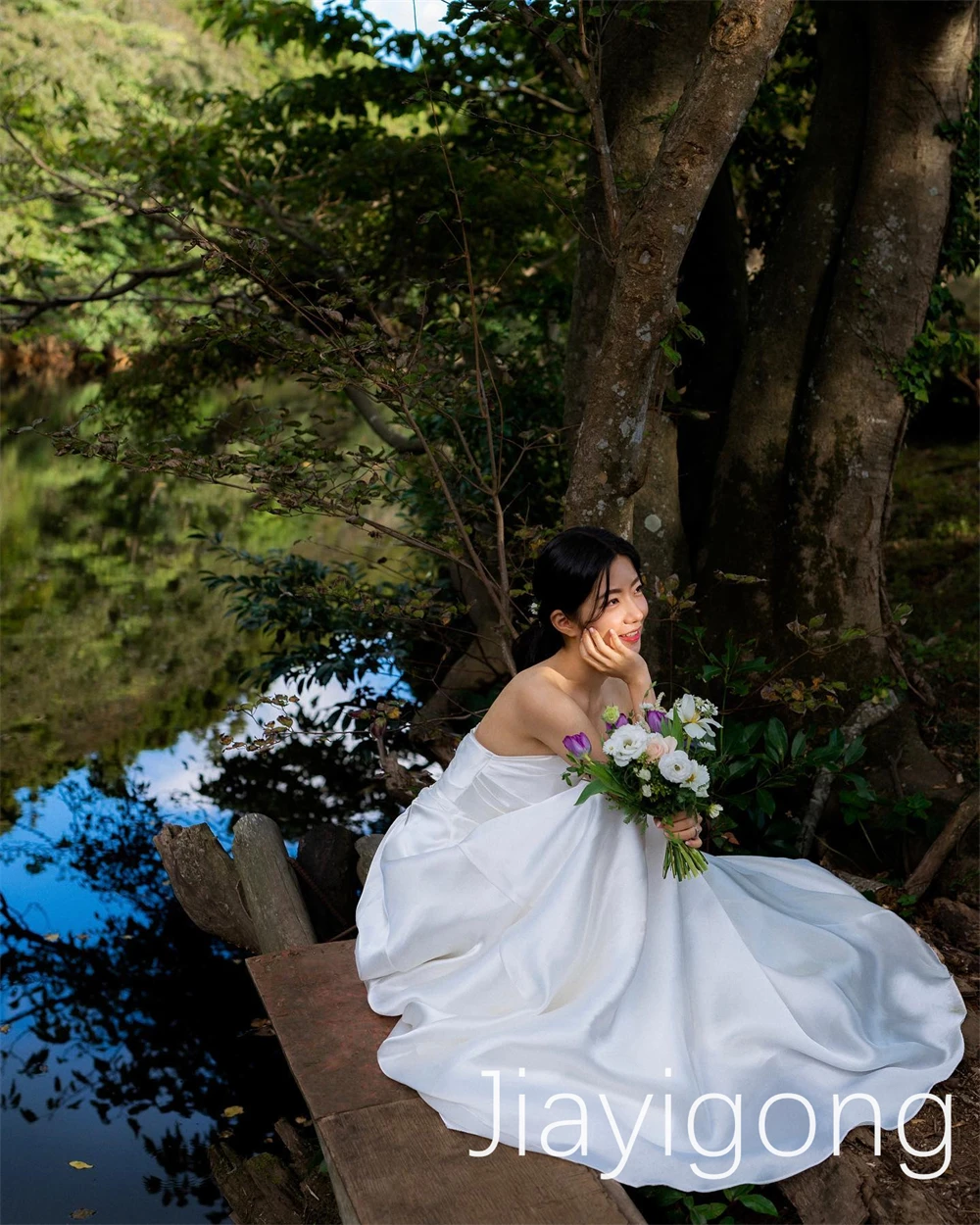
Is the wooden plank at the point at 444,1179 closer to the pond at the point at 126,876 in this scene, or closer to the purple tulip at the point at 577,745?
the purple tulip at the point at 577,745

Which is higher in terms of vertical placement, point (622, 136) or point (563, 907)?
point (622, 136)

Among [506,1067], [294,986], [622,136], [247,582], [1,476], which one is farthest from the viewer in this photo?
[1,476]

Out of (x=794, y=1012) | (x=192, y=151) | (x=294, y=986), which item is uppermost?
(x=192, y=151)

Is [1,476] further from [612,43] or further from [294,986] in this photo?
[294,986]

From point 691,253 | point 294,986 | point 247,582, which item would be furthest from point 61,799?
point 691,253

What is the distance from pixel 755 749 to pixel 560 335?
4.26 metres

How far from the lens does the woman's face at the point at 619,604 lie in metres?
3.32

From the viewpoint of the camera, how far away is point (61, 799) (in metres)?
7.33

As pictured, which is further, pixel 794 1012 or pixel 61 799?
pixel 61 799

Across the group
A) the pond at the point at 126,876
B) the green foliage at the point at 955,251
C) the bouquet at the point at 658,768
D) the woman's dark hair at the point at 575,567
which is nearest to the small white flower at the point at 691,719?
the bouquet at the point at 658,768

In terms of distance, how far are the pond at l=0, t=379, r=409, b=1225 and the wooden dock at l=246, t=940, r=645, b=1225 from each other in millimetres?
1359

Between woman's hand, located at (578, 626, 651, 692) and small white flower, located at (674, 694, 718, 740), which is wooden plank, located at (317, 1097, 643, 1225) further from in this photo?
woman's hand, located at (578, 626, 651, 692)

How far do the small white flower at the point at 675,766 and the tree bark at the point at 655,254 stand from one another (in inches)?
58.0

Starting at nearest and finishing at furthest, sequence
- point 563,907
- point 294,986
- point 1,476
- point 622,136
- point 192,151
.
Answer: point 563,907
point 294,986
point 622,136
point 192,151
point 1,476
